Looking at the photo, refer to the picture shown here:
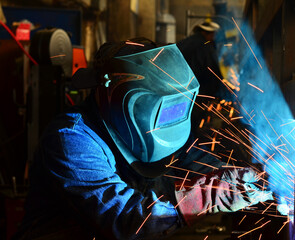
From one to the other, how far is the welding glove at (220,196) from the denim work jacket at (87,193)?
0.16 feet

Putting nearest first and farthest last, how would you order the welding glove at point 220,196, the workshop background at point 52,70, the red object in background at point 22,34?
1. the welding glove at point 220,196
2. the workshop background at point 52,70
3. the red object in background at point 22,34

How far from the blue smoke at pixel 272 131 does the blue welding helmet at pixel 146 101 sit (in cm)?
42

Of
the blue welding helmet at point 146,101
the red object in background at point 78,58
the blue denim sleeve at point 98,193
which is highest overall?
the blue welding helmet at point 146,101

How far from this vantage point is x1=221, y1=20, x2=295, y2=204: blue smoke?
5.39 ft

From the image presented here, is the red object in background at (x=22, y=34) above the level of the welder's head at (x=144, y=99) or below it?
below

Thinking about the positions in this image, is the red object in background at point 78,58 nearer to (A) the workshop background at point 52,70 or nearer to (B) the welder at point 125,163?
(A) the workshop background at point 52,70

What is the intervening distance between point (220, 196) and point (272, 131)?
2.46 ft

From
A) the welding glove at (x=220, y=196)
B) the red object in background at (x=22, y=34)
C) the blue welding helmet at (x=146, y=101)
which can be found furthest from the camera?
the red object in background at (x=22, y=34)

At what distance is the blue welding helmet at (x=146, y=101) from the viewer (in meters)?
1.84

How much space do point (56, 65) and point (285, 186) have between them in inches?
91.8

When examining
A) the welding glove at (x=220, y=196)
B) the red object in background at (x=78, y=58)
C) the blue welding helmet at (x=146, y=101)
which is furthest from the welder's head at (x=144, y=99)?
the red object in background at (x=78, y=58)

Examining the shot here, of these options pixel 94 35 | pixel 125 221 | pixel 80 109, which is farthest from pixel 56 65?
pixel 94 35

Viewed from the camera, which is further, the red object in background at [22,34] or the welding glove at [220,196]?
the red object in background at [22,34]

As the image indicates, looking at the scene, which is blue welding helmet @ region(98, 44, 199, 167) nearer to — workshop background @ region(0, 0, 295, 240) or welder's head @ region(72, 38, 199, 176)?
welder's head @ region(72, 38, 199, 176)
